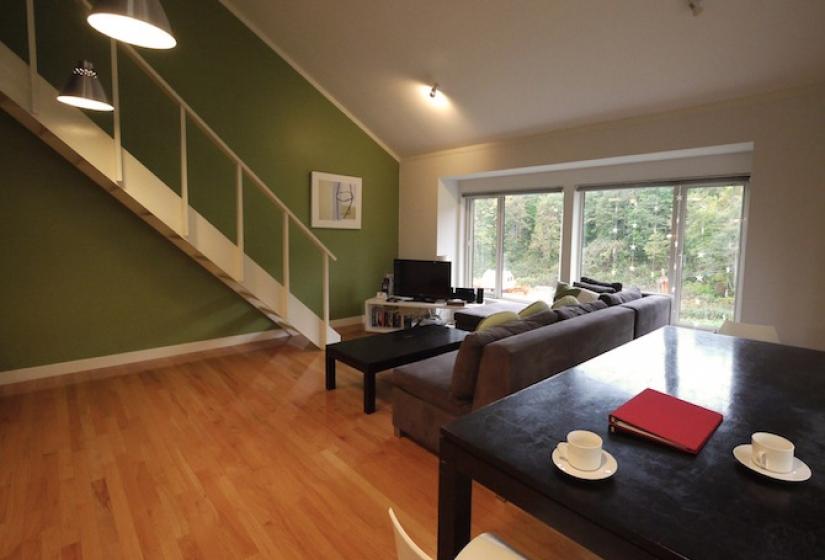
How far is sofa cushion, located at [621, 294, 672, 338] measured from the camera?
118 inches

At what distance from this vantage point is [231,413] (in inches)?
119

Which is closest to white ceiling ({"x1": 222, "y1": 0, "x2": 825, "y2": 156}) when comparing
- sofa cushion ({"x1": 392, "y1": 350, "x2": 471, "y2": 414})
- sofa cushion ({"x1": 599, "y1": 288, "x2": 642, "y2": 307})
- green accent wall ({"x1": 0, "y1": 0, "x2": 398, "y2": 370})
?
green accent wall ({"x1": 0, "y1": 0, "x2": 398, "y2": 370})

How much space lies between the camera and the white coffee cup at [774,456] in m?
0.91

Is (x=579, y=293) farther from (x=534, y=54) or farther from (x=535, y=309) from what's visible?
(x=534, y=54)

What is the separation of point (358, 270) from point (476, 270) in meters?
1.64

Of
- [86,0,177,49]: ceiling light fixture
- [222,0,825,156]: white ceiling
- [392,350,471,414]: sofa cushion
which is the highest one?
[222,0,825,156]: white ceiling

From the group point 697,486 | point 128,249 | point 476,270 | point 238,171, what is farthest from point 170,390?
point 476,270

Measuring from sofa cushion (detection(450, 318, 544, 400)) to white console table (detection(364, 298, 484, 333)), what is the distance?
9.68 feet

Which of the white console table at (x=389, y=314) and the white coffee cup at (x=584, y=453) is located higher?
the white coffee cup at (x=584, y=453)

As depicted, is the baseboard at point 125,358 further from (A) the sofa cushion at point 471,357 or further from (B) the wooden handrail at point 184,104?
(A) the sofa cushion at point 471,357

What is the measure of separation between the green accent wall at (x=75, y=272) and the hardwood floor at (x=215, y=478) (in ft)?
1.75

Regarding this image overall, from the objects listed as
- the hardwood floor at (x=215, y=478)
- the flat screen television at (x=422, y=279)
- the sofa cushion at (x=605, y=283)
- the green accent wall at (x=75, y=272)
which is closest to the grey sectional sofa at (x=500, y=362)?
the hardwood floor at (x=215, y=478)

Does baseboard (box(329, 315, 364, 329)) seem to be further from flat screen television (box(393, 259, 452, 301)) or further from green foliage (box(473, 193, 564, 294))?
green foliage (box(473, 193, 564, 294))

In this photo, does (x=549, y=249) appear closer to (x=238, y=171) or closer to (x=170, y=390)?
(x=238, y=171)
